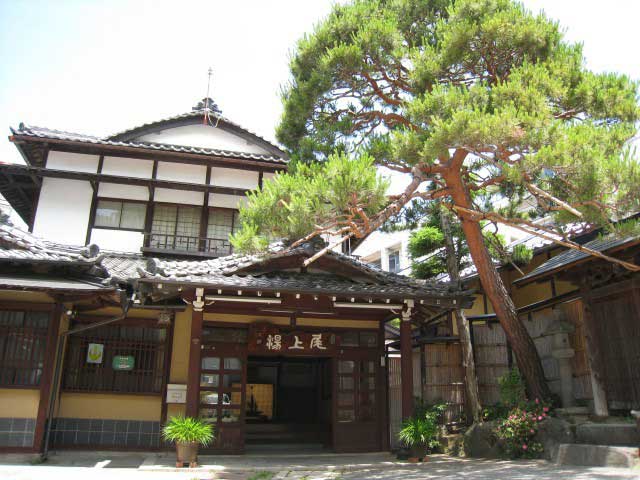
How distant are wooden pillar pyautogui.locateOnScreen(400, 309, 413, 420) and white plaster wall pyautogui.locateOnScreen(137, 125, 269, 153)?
7.27m

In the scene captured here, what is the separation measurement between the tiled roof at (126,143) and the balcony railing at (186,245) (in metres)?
2.47

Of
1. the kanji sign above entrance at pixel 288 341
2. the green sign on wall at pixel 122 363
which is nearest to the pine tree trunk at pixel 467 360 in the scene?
the kanji sign above entrance at pixel 288 341

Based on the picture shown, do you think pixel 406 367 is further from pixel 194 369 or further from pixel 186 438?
pixel 186 438

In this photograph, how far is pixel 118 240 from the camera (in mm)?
14430

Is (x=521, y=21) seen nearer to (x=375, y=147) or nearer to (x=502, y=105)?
(x=502, y=105)

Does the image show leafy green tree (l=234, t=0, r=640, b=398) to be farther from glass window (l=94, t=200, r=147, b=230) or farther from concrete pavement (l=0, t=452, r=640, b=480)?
glass window (l=94, t=200, r=147, b=230)

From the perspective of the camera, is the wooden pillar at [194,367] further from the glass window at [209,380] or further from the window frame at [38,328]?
the window frame at [38,328]

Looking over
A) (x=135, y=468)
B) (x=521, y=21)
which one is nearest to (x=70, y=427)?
(x=135, y=468)

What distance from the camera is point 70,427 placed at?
11555 millimetres

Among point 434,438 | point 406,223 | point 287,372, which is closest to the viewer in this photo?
point 434,438

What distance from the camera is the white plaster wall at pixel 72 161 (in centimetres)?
1454

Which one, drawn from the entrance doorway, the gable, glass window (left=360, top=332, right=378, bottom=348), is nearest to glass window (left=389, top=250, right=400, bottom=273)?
the entrance doorway

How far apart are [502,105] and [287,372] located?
1346cm

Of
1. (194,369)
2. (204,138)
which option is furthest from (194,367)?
(204,138)
